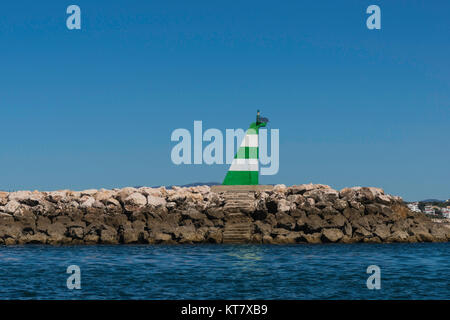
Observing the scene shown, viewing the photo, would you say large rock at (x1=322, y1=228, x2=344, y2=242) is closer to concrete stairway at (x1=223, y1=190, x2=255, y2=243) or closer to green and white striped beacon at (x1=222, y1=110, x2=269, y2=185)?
concrete stairway at (x1=223, y1=190, x2=255, y2=243)

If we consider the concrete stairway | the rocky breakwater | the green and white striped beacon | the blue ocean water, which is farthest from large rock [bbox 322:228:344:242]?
the green and white striped beacon

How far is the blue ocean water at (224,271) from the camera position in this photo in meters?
17.4


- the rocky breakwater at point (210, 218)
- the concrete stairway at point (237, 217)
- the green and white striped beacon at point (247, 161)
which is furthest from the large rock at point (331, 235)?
the green and white striped beacon at point (247, 161)

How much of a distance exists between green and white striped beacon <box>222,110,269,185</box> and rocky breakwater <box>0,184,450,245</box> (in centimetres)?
96

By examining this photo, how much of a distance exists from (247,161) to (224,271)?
15777 mm

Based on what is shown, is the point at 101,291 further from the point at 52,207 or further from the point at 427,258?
the point at 52,207

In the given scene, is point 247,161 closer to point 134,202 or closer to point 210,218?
point 210,218

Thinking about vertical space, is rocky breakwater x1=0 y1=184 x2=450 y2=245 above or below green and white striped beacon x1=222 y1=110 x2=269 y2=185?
below

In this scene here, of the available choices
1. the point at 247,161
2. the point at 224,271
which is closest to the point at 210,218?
the point at 247,161

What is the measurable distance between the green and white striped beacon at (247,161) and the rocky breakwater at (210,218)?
0.96 m

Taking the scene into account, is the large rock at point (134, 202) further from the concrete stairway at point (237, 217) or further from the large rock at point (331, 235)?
the large rock at point (331, 235)

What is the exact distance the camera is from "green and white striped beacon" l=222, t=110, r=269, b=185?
120 ft

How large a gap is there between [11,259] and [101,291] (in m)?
9.69

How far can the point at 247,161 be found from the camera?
36.7 m
